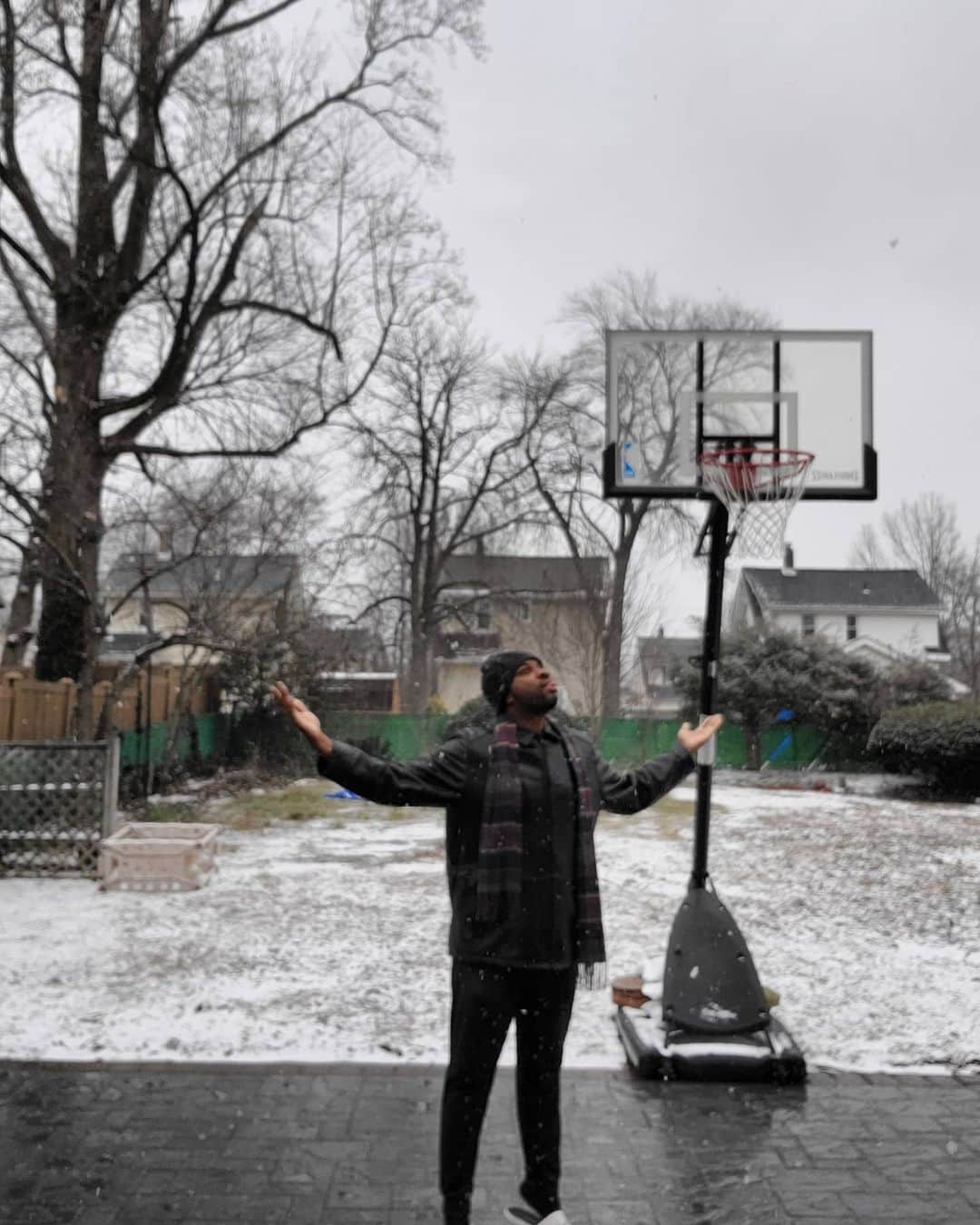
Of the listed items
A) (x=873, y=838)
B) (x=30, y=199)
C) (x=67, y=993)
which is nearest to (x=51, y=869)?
(x=67, y=993)

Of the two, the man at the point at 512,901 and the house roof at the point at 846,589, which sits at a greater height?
the house roof at the point at 846,589

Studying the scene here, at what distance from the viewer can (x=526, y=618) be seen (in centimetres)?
3800

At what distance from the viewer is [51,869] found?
9.68 metres

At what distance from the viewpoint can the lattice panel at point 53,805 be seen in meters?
9.66

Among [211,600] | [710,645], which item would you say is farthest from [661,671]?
[710,645]

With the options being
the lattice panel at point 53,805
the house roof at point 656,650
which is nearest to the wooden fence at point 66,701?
the lattice panel at point 53,805

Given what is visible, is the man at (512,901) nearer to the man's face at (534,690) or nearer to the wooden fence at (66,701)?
the man's face at (534,690)

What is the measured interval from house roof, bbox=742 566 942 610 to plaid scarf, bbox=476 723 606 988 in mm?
40696

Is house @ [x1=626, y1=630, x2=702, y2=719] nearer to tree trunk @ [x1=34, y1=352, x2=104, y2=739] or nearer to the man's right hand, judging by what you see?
tree trunk @ [x1=34, y1=352, x2=104, y2=739]

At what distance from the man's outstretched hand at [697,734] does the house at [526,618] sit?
23.1 metres

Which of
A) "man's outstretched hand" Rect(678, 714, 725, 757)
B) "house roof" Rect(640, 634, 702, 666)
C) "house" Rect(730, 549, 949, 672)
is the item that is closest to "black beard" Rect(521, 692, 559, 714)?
"man's outstretched hand" Rect(678, 714, 725, 757)

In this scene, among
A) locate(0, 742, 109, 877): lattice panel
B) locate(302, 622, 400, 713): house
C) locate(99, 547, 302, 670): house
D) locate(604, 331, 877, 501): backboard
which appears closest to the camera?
locate(604, 331, 877, 501): backboard

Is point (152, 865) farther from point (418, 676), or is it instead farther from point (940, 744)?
point (418, 676)

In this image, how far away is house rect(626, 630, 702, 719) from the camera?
25969 millimetres
